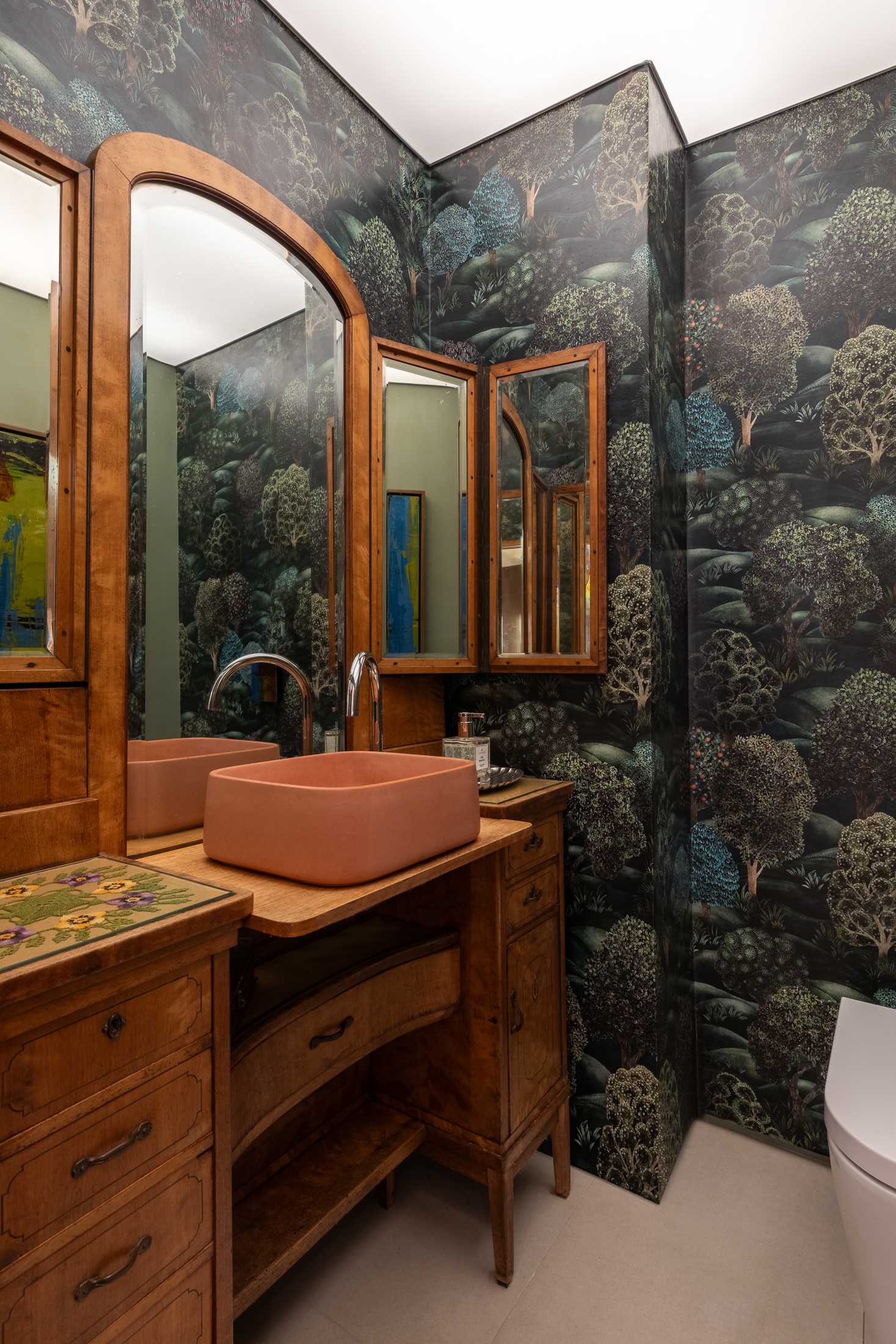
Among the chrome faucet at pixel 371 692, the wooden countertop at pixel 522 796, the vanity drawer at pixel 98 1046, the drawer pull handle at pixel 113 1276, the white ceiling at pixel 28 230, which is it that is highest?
the white ceiling at pixel 28 230

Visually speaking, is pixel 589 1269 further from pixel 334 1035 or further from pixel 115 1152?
pixel 115 1152

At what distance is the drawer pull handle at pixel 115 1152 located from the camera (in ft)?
2.81

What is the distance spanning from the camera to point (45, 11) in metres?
1.22

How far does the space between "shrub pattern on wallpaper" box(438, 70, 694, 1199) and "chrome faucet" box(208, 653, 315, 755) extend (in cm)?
61

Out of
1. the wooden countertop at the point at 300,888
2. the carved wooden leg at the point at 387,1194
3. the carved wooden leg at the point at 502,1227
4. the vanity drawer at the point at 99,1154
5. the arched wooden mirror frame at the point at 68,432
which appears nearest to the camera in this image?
the vanity drawer at the point at 99,1154

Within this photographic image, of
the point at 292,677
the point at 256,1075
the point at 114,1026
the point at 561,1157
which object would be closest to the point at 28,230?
the point at 292,677

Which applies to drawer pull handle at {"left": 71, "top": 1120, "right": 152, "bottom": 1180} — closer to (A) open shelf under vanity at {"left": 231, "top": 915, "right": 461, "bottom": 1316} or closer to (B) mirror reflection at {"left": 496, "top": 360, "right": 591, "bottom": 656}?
(A) open shelf under vanity at {"left": 231, "top": 915, "right": 461, "bottom": 1316}

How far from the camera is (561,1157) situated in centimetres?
183

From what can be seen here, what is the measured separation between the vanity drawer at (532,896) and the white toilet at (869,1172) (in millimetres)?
672

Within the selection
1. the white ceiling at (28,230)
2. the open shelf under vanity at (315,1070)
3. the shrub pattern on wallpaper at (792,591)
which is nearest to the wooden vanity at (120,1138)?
the open shelf under vanity at (315,1070)

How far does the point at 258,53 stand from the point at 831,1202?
2985 mm

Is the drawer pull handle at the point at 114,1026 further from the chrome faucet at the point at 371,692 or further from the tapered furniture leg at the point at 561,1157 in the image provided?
the tapered furniture leg at the point at 561,1157

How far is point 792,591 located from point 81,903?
181cm

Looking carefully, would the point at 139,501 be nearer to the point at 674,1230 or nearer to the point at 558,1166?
the point at 558,1166
